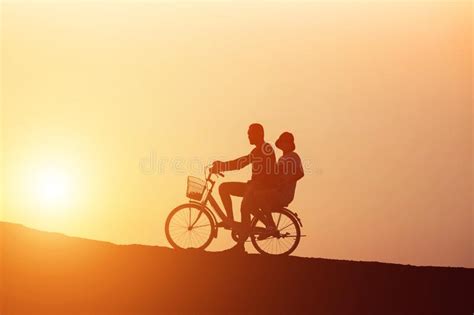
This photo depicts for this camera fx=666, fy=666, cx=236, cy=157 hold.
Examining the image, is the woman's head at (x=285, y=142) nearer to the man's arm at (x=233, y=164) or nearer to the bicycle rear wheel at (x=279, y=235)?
the man's arm at (x=233, y=164)

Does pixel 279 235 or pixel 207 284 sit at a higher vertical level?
pixel 279 235

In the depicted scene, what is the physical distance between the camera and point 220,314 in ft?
30.3

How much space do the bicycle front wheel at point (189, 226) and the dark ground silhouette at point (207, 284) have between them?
41 centimetres

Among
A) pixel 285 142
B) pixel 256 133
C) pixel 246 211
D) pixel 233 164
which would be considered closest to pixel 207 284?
pixel 246 211

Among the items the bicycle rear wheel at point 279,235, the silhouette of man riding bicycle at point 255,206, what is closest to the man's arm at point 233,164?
the silhouette of man riding bicycle at point 255,206

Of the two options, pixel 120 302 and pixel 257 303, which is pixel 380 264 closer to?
pixel 257 303

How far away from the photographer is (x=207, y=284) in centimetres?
1043

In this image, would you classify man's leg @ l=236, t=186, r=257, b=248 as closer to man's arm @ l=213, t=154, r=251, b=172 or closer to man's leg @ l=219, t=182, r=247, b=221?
man's leg @ l=219, t=182, r=247, b=221

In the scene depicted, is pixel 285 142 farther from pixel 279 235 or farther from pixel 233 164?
pixel 279 235

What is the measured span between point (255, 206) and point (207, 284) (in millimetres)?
2280

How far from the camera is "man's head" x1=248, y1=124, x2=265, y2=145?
11.8 meters

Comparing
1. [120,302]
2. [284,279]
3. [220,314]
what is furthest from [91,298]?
[284,279]

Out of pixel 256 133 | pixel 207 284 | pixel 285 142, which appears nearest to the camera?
pixel 207 284

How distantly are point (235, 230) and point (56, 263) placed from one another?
10.8 ft
